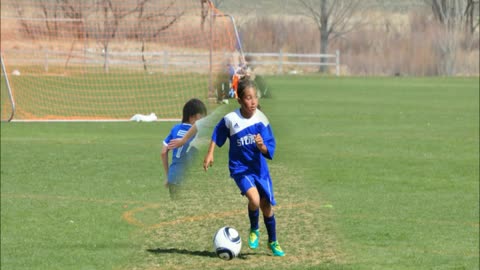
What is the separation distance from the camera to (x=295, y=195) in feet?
14.0

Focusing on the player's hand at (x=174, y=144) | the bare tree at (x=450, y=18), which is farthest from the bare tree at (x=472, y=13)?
the player's hand at (x=174, y=144)

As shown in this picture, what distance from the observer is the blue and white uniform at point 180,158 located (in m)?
2.26

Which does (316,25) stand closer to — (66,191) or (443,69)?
(443,69)

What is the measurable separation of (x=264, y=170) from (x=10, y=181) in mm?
26579

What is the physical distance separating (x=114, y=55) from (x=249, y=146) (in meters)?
4.64

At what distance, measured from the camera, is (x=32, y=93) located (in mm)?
44312

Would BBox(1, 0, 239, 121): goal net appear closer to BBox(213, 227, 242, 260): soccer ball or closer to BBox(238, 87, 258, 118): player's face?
BBox(238, 87, 258, 118): player's face

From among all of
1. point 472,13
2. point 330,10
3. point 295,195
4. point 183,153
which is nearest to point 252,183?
point 183,153

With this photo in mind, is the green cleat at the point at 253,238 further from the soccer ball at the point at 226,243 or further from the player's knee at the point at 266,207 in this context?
the soccer ball at the point at 226,243

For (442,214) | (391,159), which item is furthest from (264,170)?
(391,159)

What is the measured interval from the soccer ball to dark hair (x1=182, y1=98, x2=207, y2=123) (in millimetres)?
611

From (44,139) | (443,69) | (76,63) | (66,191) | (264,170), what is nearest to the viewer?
(264,170)

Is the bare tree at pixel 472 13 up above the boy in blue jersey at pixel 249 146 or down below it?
above

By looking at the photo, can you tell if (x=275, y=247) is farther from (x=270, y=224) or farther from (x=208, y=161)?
(x=208, y=161)
